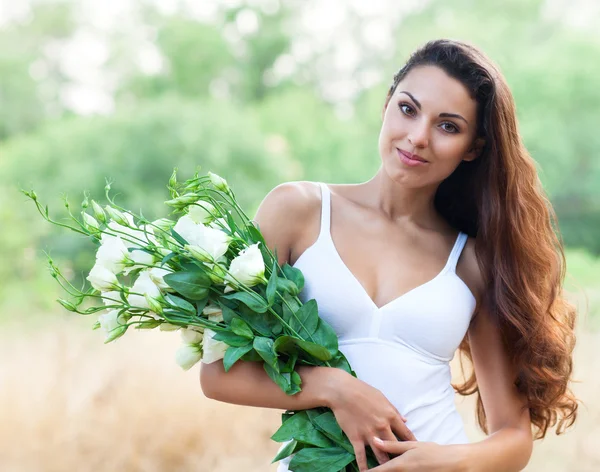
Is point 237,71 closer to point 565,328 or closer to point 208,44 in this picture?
point 208,44

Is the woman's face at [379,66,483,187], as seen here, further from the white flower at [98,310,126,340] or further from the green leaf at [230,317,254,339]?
the white flower at [98,310,126,340]

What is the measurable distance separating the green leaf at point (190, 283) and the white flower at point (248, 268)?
0.17ft

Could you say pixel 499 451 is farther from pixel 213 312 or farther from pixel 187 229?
pixel 187 229

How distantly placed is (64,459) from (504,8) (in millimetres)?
8462

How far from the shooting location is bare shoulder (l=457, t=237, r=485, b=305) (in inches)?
77.6

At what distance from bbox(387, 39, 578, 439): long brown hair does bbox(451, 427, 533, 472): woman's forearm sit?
11cm

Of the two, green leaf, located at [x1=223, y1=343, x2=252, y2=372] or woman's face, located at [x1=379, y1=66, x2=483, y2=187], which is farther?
woman's face, located at [x1=379, y1=66, x2=483, y2=187]

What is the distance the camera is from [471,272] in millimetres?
1990

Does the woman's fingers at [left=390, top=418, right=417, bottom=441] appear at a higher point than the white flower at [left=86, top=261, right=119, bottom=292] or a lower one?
lower

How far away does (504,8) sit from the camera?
9.90 meters

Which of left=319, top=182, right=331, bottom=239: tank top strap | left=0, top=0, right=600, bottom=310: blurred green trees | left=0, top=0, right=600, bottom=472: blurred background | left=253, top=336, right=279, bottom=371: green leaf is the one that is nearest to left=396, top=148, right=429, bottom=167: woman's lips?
left=319, top=182, right=331, bottom=239: tank top strap

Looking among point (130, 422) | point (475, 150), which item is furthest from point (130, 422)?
point (475, 150)

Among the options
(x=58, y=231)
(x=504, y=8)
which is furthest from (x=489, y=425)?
(x=504, y=8)

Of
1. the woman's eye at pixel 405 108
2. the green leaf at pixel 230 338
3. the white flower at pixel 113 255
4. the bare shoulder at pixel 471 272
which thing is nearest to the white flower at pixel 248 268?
the green leaf at pixel 230 338
